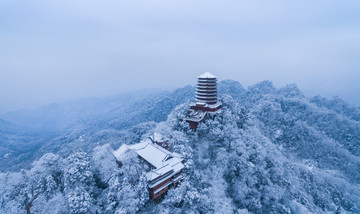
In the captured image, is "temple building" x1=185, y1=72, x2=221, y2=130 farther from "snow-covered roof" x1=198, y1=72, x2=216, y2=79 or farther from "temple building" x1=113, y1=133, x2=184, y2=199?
"temple building" x1=113, y1=133, x2=184, y2=199

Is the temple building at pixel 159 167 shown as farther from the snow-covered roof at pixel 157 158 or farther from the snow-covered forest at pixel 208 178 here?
the snow-covered forest at pixel 208 178

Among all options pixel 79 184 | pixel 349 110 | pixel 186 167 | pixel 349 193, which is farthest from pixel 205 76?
pixel 349 110

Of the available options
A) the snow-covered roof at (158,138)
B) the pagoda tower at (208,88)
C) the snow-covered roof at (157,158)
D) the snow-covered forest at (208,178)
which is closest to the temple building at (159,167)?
the snow-covered roof at (157,158)

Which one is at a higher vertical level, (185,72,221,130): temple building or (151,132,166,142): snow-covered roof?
(185,72,221,130): temple building

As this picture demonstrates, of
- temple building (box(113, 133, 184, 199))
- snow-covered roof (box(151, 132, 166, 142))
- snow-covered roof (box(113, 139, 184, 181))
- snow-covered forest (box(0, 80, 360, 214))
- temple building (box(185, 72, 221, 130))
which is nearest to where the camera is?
snow-covered forest (box(0, 80, 360, 214))

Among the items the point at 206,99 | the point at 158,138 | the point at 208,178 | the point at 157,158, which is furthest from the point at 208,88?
the point at 157,158

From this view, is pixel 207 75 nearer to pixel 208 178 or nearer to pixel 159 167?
pixel 208 178

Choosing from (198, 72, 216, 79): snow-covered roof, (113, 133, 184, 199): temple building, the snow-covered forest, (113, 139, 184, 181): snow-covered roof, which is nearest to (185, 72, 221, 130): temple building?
(198, 72, 216, 79): snow-covered roof
